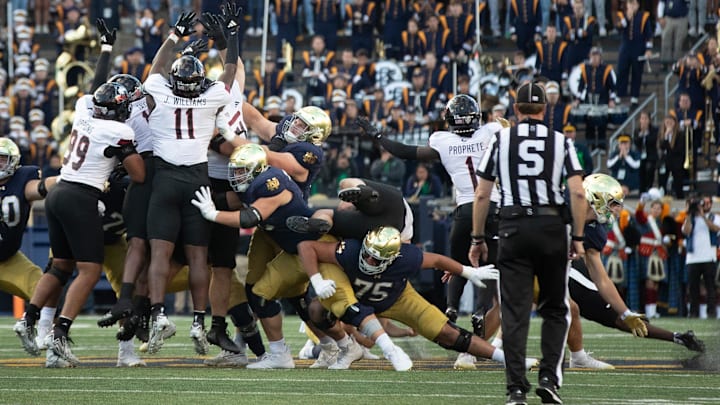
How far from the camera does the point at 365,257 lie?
8.56m

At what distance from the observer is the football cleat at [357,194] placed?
866cm

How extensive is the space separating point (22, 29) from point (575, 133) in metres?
9.11

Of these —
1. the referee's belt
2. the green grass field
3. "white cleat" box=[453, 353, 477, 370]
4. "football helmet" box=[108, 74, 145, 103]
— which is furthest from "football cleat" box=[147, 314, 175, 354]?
the referee's belt

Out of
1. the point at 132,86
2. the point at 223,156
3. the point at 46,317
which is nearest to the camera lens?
the point at 132,86

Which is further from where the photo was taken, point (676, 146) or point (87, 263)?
point (676, 146)

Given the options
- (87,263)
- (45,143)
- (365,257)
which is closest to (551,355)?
(365,257)

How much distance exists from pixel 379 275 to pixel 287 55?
13261mm

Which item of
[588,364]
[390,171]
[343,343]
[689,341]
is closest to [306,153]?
[343,343]

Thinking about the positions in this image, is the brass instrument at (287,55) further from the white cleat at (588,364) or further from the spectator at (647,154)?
the white cleat at (588,364)

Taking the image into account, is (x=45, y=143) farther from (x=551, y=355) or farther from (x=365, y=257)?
(x=551, y=355)

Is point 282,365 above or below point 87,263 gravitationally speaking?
below

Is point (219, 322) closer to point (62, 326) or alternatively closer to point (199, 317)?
point (199, 317)

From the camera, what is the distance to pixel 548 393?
6520 mm

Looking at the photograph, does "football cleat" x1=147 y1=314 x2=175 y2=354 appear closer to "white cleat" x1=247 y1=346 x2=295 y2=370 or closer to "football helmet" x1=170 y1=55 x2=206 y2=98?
"white cleat" x1=247 y1=346 x2=295 y2=370
